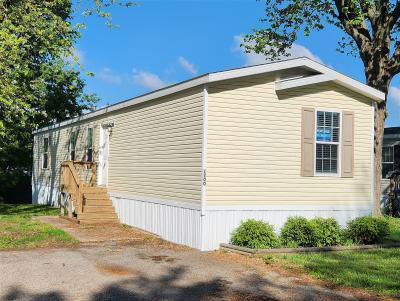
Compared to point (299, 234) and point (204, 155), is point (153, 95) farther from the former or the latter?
point (299, 234)

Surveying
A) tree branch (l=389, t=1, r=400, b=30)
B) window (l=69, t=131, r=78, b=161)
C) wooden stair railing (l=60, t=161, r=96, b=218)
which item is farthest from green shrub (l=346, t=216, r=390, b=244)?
window (l=69, t=131, r=78, b=161)

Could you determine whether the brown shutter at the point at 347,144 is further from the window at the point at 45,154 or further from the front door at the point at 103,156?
the window at the point at 45,154

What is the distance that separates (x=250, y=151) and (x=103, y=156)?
274 inches

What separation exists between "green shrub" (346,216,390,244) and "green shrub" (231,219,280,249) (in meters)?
2.15

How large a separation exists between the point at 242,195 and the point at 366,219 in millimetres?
2994

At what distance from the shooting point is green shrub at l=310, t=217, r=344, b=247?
10.8 metres

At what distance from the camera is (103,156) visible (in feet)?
54.3

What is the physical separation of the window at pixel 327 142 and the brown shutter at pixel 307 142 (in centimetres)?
→ 21

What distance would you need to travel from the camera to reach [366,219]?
11.4 m

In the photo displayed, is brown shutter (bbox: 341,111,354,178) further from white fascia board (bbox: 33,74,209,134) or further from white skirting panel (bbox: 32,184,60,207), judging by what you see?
white skirting panel (bbox: 32,184,60,207)

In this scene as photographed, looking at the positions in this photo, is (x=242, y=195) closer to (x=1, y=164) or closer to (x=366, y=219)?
(x=366, y=219)

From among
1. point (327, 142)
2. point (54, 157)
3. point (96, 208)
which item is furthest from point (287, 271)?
point (54, 157)

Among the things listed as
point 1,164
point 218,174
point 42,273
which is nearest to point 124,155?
point 218,174

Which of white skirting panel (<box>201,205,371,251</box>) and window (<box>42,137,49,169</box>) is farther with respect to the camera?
window (<box>42,137,49,169</box>)
